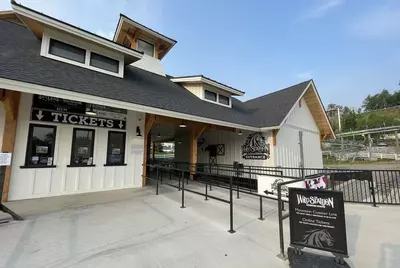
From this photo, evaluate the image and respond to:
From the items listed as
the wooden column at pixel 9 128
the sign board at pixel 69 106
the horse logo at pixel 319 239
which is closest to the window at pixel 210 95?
the sign board at pixel 69 106

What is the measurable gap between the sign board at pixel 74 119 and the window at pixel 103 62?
6.54 feet

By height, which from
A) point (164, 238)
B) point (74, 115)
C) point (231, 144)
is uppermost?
point (74, 115)

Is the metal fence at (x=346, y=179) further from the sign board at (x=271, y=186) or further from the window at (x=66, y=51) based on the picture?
the window at (x=66, y=51)

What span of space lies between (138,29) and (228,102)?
618cm

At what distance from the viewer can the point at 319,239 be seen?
2.31 metres

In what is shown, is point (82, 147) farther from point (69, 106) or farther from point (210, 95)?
point (210, 95)

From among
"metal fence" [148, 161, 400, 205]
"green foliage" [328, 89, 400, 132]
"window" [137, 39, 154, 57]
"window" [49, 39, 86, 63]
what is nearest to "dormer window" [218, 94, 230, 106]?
"metal fence" [148, 161, 400, 205]

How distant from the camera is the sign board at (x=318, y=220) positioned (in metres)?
2.23

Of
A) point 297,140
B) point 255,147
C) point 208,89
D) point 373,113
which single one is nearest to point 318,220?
point 255,147

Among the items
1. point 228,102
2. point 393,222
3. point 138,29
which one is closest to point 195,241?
point 393,222

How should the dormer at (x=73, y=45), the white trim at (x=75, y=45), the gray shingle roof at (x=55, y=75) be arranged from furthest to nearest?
the white trim at (x=75, y=45)
the dormer at (x=73, y=45)
the gray shingle roof at (x=55, y=75)

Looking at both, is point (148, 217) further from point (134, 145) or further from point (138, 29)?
point (138, 29)

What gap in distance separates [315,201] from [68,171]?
641 cm

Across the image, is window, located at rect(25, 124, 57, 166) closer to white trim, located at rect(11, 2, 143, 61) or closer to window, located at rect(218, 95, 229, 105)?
white trim, located at rect(11, 2, 143, 61)
